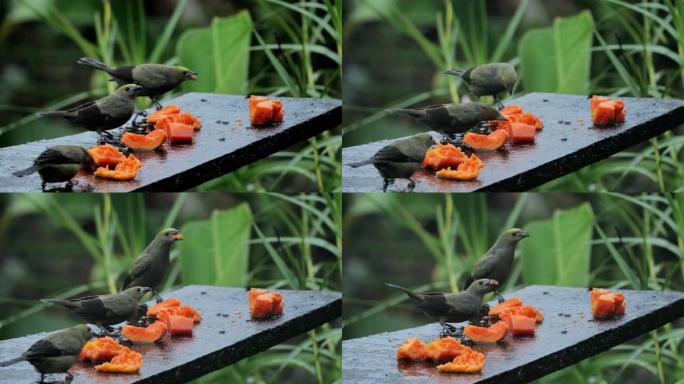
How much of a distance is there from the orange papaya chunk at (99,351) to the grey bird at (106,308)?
0.46 ft

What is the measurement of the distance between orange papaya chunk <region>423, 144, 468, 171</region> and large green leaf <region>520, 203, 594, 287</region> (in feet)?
1.95

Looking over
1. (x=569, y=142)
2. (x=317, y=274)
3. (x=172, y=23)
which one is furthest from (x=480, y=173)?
(x=172, y=23)

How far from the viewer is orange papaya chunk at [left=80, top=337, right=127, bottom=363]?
258 inches

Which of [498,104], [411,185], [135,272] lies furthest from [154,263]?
[498,104]

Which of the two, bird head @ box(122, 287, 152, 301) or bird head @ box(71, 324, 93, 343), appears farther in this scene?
bird head @ box(122, 287, 152, 301)

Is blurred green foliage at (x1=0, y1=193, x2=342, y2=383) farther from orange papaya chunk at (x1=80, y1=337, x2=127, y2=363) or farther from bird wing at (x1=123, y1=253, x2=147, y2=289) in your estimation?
orange papaya chunk at (x1=80, y1=337, x2=127, y2=363)

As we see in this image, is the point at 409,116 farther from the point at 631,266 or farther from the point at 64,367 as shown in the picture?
the point at 64,367

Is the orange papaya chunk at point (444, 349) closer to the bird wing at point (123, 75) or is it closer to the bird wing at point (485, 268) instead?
the bird wing at point (485, 268)

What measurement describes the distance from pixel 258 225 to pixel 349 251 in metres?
0.41

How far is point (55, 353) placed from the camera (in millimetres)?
6344

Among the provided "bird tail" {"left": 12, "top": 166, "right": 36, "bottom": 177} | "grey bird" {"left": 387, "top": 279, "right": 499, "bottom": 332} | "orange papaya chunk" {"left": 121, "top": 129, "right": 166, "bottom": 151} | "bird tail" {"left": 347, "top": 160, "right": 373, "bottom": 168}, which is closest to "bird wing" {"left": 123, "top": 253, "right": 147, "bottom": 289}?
"orange papaya chunk" {"left": 121, "top": 129, "right": 166, "bottom": 151}

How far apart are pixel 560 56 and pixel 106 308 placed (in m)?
2.21

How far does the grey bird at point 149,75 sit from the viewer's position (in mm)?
6965

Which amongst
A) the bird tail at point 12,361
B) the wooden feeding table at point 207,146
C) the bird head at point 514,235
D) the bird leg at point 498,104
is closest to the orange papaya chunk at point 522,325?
the bird head at point 514,235
